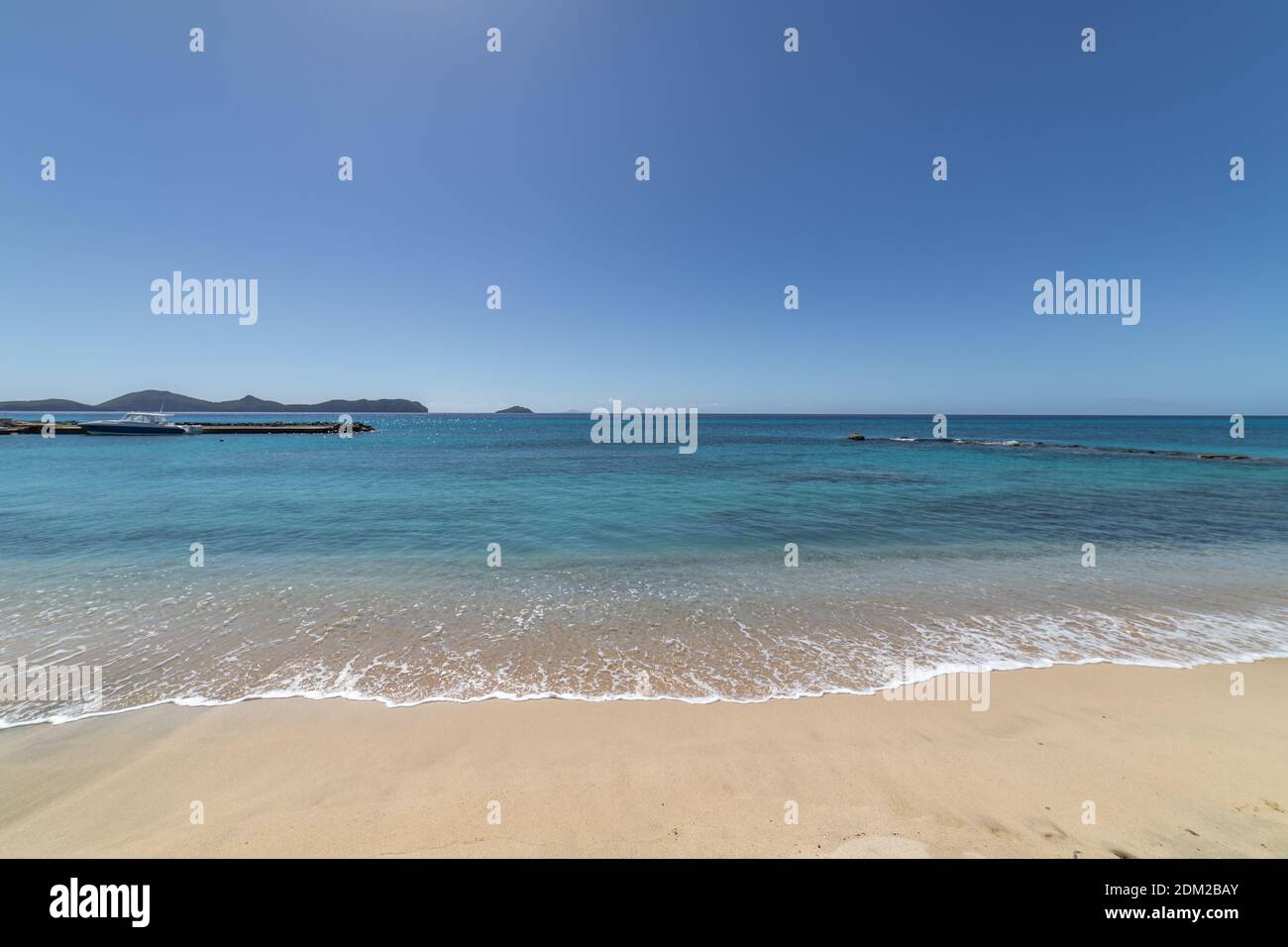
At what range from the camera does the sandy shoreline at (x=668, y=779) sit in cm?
382

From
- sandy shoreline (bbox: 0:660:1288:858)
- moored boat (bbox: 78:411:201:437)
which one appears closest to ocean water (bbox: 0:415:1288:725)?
sandy shoreline (bbox: 0:660:1288:858)

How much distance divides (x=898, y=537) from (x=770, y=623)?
27.6 feet

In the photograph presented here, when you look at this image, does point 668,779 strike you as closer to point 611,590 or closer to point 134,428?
point 611,590

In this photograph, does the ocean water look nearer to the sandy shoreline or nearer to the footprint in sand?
the sandy shoreline

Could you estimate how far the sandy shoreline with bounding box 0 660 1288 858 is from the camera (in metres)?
3.82

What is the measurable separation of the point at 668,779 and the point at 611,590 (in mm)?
5683

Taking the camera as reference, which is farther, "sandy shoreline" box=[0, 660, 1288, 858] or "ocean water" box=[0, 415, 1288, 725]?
"ocean water" box=[0, 415, 1288, 725]

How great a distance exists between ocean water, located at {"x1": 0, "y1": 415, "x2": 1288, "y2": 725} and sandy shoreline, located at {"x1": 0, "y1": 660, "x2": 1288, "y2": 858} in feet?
2.46

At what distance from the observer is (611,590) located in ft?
33.2

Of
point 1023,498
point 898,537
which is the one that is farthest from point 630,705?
point 1023,498

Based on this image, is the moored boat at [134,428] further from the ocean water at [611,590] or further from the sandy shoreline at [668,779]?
the sandy shoreline at [668,779]

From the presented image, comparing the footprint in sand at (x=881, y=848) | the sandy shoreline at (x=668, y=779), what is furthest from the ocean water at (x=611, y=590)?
the footprint in sand at (x=881, y=848)

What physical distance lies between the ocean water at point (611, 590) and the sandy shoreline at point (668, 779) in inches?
29.5
